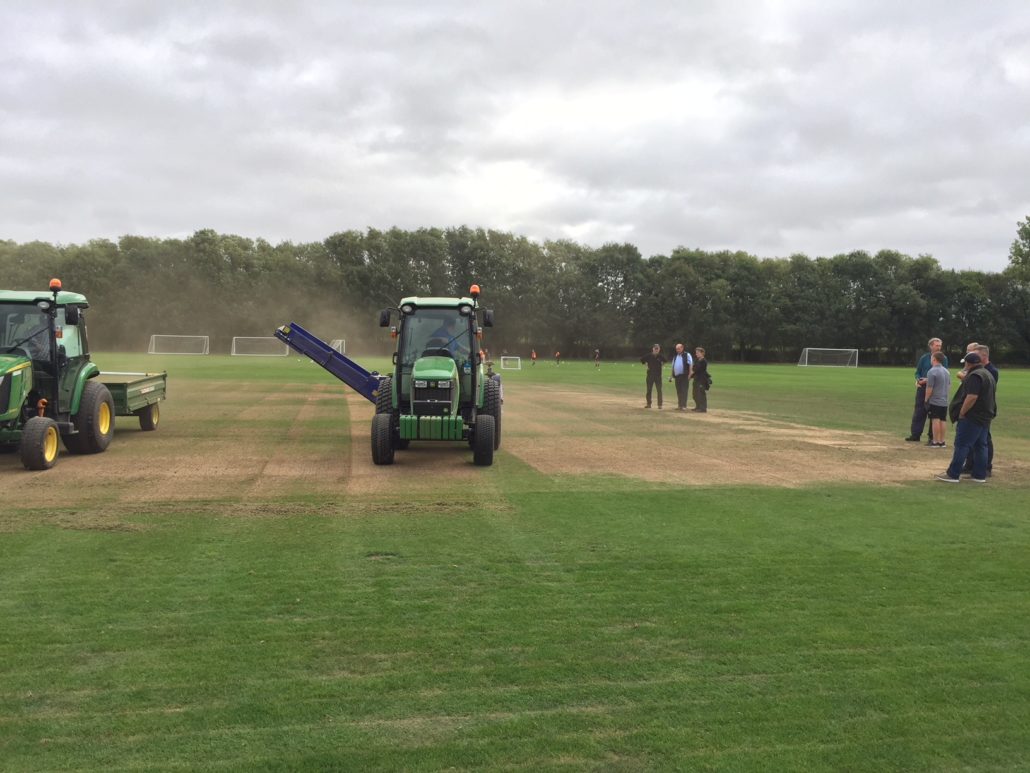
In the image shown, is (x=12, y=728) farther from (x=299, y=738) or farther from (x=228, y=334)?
(x=228, y=334)

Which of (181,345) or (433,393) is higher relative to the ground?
(181,345)

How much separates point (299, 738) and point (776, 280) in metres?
86.6

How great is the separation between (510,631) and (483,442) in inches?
261

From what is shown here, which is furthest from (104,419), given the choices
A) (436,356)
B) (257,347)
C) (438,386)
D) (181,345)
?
(181,345)

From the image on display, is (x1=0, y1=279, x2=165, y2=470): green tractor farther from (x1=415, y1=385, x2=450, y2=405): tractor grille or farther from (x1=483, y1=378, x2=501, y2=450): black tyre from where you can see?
(x1=483, y1=378, x2=501, y2=450): black tyre

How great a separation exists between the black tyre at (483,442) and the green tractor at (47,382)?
19.3 ft

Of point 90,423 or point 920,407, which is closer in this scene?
point 90,423

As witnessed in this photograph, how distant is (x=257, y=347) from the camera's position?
7488 centimetres

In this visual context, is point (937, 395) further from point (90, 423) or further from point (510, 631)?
point (90, 423)

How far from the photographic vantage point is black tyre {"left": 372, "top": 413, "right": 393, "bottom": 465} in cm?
1164

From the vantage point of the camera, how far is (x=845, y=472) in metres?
11.8

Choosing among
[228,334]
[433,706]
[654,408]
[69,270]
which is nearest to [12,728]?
[433,706]

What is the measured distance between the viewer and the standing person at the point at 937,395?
1442cm

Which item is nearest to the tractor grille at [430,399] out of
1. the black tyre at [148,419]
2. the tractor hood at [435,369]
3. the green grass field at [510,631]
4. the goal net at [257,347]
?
the tractor hood at [435,369]
